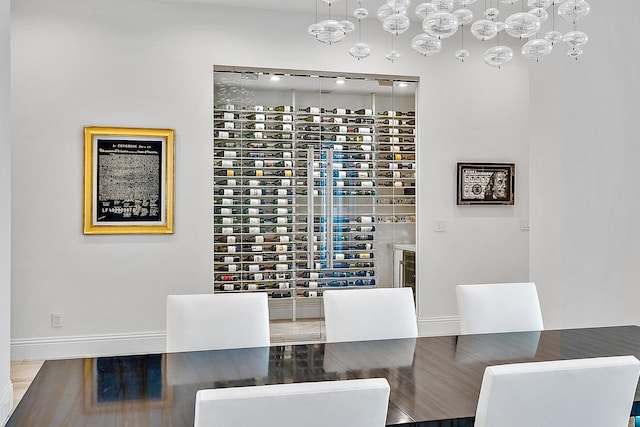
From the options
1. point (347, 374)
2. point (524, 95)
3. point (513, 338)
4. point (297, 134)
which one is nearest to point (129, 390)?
point (347, 374)

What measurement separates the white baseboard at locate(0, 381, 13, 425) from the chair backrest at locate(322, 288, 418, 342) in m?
1.85

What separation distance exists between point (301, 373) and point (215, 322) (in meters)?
0.65

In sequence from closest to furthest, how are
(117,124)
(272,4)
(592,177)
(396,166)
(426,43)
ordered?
(426,43) → (592,177) → (117,124) → (272,4) → (396,166)

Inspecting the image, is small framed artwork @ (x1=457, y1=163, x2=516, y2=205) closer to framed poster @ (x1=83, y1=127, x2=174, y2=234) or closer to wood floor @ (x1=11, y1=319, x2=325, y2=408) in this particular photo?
wood floor @ (x1=11, y1=319, x2=325, y2=408)

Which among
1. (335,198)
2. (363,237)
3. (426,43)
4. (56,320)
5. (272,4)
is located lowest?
(56,320)

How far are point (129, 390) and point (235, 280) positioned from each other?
324cm

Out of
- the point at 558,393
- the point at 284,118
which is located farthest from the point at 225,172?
the point at 558,393

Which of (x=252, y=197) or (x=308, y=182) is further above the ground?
(x=308, y=182)

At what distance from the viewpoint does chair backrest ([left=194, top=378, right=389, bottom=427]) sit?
119cm

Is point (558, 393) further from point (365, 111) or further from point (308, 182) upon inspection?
point (365, 111)

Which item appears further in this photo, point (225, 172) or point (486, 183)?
point (486, 183)

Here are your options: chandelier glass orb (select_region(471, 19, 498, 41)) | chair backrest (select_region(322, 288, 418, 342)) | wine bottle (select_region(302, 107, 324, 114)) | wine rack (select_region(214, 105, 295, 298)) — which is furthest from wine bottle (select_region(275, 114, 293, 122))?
chandelier glass orb (select_region(471, 19, 498, 41))

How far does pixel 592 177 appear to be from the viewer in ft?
12.8

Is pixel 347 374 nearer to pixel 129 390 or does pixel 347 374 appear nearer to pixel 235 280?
pixel 129 390
